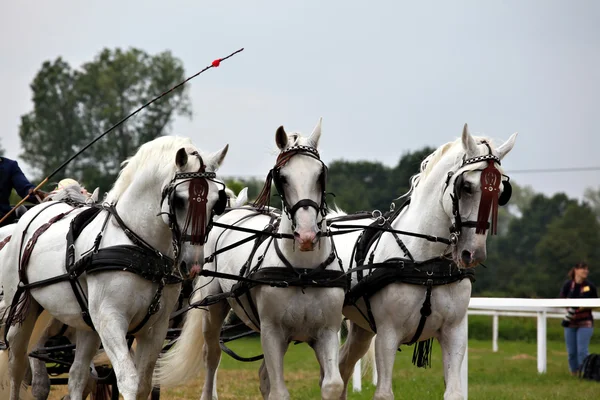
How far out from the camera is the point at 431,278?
6.67 m

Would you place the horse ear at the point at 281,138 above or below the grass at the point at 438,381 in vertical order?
above

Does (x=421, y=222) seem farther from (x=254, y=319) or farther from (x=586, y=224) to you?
(x=586, y=224)

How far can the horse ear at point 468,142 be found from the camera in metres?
6.45

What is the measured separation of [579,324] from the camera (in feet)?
48.3

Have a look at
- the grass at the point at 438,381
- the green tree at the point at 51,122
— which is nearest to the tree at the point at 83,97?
the green tree at the point at 51,122

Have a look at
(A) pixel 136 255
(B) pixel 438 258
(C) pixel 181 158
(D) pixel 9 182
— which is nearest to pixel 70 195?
Answer: (D) pixel 9 182

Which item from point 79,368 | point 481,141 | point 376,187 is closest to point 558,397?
point 481,141

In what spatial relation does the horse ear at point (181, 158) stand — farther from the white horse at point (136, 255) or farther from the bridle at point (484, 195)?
the bridle at point (484, 195)

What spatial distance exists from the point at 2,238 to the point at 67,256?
1.86 m

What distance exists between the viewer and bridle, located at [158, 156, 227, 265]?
593cm

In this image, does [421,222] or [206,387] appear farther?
[206,387]

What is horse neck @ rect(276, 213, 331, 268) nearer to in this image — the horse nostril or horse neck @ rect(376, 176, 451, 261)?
horse neck @ rect(376, 176, 451, 261)

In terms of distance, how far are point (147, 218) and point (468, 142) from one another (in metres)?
2.21

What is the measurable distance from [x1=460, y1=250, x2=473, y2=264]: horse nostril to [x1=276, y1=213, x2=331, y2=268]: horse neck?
3.06ft
